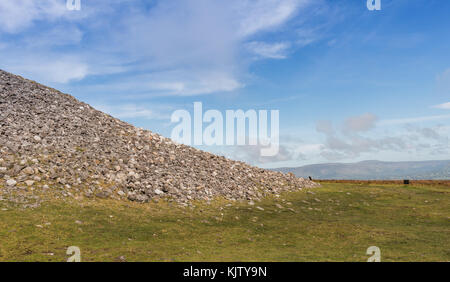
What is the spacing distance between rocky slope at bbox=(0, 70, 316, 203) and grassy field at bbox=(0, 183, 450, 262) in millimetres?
1992

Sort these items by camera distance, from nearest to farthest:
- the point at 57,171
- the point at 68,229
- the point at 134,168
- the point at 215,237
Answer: the point at 68,229 < the point at 215,237 < the point at 57,171 < the point at 134,168

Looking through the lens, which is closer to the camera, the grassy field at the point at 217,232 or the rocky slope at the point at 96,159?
the grassy field at the point at 217,232

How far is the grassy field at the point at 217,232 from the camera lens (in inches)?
517

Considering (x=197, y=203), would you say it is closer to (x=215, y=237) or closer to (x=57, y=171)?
(x=215, y=237)

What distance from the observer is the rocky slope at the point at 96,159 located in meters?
21.3

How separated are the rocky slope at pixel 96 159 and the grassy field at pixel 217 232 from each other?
6.53 feet

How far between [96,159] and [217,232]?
41.7 feet

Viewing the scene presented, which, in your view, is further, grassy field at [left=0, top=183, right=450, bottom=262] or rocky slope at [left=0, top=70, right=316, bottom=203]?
rocky slope at [left=0, top=70, right=316, bottom=203]

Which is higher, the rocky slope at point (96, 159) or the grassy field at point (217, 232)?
the rocky slope at point (96, 159)

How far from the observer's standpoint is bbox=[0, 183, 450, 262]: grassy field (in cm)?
1312

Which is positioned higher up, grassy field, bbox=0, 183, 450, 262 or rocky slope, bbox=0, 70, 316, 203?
rocky slope, bbox=0, 70, 316, 203
